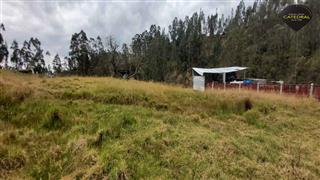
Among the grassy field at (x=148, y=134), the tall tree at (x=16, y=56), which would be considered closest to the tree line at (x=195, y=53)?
the tall tree at (x=16, y=56)

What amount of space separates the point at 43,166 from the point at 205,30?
98095 mm

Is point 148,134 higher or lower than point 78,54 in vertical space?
lower

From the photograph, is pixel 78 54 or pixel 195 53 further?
pixel 195 53

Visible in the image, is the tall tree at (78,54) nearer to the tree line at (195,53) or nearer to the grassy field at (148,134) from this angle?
the tree line at (195,53)

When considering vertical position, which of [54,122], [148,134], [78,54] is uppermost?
[78,54]

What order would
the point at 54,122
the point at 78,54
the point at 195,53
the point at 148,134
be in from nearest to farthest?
1. the point at 148,134
2. the point at 54,122
3. the point at 78,54
4. the point at 195,53

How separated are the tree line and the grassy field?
132 feet

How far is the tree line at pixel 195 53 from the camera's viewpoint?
56.5 m

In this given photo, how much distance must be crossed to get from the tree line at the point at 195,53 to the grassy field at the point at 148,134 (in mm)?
40264

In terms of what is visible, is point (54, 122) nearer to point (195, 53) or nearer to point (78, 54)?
point (78, 54)

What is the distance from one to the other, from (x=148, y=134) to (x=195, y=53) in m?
70.3

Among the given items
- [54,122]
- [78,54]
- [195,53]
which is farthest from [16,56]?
[54,122]

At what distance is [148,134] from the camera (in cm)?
730

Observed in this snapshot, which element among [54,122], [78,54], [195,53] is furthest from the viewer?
[195,53]
